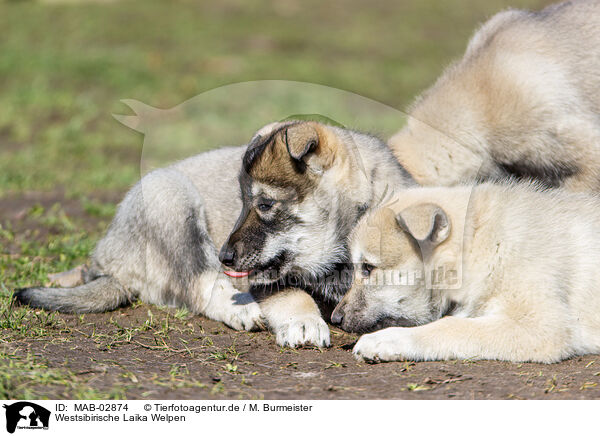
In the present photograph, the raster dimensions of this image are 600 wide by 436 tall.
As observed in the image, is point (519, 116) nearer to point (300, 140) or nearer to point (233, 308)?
point (300, 140)

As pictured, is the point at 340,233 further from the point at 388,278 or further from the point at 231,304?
the point at 231,304

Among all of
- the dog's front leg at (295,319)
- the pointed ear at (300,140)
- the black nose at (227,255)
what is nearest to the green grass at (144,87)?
the dog's front leg at (295,319)

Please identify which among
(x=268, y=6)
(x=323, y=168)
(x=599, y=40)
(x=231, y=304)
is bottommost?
(x=231, y=304)

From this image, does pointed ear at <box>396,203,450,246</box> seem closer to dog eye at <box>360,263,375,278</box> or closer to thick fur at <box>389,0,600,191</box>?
dog eye at <box>360,263,375,278</box>

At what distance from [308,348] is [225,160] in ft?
6.38

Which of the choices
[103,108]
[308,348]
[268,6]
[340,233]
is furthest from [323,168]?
[268,6]

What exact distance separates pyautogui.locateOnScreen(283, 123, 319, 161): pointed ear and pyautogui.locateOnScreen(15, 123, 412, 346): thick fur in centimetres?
9

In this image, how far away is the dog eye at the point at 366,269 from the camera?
16.1ft

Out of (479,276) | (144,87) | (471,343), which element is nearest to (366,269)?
(479,276)

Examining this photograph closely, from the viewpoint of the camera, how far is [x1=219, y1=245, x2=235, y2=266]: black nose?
5051 mm

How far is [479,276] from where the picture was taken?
4621 millimetres

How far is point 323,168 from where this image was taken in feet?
17.0
